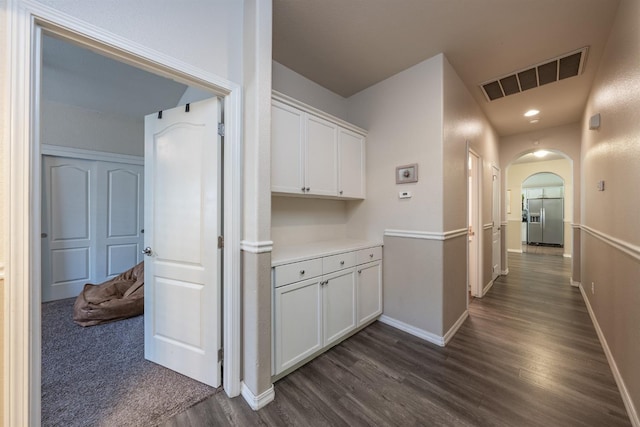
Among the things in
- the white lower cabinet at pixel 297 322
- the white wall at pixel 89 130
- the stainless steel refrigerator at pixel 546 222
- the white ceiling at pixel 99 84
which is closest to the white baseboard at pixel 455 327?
the white lower cabinet at pixel 297 322

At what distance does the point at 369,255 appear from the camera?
8.12 feet

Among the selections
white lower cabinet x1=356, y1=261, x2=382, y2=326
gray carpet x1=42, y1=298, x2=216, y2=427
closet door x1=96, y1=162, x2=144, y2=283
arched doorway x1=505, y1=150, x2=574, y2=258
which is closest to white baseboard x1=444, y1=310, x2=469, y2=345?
white lower cabinet x1=356, y1=261, x2=382, y2=326

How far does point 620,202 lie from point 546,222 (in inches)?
336

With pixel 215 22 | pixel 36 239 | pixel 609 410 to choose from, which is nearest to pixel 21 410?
pixel 36 239

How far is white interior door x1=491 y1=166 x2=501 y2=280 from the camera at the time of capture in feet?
13.4

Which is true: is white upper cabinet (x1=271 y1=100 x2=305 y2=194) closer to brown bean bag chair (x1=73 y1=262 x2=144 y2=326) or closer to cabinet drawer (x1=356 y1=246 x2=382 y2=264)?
cabinet drawer (x1=356 y1=246 x2=382 y2=264)

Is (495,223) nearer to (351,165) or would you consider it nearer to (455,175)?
(455,175)

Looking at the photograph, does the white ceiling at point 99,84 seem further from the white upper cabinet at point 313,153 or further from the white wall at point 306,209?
the white upper cabinet at point 313,153

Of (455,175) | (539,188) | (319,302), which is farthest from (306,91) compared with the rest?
(539,188)

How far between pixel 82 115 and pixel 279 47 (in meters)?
3.22

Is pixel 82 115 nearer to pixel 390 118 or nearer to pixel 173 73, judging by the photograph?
pixel 173 73

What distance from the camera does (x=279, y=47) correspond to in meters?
2.16

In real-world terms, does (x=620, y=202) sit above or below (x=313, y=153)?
below

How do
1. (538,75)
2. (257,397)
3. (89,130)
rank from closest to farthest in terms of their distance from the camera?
(257,397), (538,75), (89,130)
